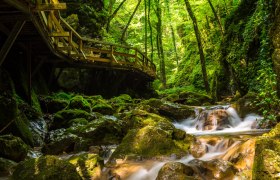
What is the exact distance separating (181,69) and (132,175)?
26290 millimetres

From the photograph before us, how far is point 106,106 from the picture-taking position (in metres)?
16.0

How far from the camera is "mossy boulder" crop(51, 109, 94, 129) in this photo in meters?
13.1

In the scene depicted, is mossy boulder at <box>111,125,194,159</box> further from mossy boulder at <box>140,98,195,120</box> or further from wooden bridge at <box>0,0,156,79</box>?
mossy boulder at <box>140,98,195,120</box>

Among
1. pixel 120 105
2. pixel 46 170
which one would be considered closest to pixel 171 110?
pixel 120 105

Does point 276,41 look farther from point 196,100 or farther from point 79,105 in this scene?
point 196,100

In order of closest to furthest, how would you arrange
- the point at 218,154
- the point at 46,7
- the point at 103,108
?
1. the point at 218,154
2. the point at 46,7
3. the point at 103,108

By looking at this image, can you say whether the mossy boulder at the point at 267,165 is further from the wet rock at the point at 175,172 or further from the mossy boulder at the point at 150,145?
the mossy boulder at the point at 150,145

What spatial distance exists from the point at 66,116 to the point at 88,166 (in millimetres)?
6544

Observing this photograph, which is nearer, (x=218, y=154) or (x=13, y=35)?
(x=218, y=154)

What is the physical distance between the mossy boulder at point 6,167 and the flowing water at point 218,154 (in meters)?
2.66

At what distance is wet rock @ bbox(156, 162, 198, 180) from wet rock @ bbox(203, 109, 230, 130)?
6.48 metres

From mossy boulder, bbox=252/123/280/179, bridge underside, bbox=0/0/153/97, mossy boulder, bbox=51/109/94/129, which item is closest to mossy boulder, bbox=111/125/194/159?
mossy boulder, bbox=252/123/280/179

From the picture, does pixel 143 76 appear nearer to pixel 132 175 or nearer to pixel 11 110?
pixel 11 110

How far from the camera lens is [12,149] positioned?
8.81m
